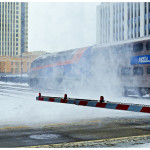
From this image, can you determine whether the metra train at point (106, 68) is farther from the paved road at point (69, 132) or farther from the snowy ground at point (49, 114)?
the paved road at point (69, 132)

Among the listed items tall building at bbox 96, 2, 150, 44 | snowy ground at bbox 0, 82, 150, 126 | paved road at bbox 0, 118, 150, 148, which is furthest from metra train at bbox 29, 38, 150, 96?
tall building at bbox 96, 2, 150, 44

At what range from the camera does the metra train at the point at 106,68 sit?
A: 18688mm

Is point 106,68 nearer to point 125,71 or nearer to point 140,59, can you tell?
point 125,71

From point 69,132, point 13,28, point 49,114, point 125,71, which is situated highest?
point 13,28

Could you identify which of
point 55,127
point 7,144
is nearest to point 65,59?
point 55,127

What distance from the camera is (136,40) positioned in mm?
18984

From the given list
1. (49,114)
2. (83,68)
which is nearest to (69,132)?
(49,114)

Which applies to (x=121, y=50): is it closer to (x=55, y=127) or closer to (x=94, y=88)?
(x=94, y=88)

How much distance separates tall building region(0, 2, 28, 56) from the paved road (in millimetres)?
117992

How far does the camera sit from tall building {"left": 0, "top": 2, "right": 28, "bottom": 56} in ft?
414

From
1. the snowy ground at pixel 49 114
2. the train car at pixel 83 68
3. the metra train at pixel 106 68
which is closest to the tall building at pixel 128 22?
the train car at pixel 83 68

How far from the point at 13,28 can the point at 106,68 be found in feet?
428

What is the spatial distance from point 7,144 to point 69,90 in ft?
57.1

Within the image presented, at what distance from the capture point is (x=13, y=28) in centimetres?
14550
